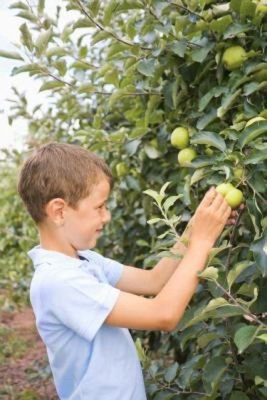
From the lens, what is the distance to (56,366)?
1.56m

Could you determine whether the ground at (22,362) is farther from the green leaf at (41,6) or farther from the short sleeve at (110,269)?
the green leaf at (41,6)

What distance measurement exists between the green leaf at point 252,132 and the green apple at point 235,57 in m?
0.33

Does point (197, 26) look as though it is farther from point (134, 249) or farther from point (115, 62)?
point (134, 249)

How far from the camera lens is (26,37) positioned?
6.57ft

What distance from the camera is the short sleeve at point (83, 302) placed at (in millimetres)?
1393

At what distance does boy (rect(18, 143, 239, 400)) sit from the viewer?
137cm

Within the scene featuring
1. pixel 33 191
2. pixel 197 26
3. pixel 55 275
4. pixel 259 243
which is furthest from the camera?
pixel 197 26

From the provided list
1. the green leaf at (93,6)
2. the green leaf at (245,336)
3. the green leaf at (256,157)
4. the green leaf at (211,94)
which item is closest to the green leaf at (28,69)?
the green leaf at (93,6)

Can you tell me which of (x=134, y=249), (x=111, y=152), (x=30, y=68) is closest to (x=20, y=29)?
(x=30, y=68)

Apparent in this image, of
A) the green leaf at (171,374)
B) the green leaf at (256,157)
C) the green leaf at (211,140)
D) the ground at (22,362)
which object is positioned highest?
the green leaf at (256,157)

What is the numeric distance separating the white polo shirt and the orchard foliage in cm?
17

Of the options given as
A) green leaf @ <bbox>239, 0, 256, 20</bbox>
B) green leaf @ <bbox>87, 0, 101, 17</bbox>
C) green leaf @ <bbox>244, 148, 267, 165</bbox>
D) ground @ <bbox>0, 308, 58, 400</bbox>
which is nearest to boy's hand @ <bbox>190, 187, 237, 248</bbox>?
green leaf @ <bbox>244, 148, 267, 165</bbox>

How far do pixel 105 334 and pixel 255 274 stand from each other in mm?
396

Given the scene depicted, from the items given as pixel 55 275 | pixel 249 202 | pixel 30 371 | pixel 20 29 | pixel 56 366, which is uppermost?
pixel 20 29
